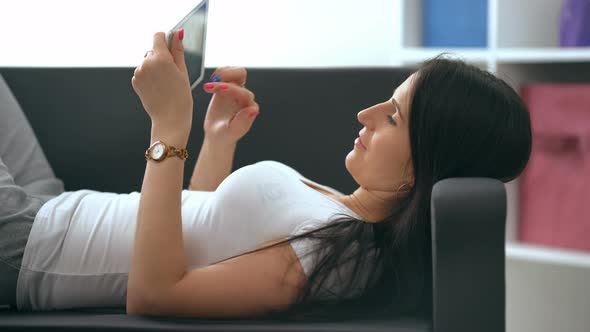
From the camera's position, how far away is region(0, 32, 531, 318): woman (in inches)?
44.0

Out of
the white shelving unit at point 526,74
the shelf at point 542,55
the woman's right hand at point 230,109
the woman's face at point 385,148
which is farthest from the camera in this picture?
the white shelving unit at point 526,74

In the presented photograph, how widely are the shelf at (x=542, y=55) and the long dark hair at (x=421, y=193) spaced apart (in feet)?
2.37

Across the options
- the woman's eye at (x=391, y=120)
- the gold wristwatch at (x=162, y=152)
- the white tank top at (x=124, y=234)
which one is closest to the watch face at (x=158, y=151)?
the gold wristwatch at (x=162, y=152)

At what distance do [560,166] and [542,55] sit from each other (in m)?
0.28

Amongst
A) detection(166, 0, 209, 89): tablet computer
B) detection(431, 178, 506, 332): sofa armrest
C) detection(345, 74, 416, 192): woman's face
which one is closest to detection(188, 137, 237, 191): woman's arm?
detection(166, 0, 209, 89): tablet computer

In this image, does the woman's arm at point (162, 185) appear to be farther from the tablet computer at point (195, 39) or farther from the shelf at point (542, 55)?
the shelf at point (542, 55)

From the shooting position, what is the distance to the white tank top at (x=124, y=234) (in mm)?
1182

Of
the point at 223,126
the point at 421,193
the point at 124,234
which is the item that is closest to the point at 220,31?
the point at 223,126

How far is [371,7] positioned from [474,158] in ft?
3.91

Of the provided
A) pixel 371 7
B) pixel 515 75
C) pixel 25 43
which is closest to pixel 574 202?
pixel 515 75

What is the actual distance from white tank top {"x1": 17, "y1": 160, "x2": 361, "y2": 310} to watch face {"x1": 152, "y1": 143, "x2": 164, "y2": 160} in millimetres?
124

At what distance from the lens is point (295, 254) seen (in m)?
1.13

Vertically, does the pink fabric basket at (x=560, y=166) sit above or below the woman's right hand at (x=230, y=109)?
below

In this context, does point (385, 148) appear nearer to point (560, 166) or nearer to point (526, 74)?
point (560, 166)
